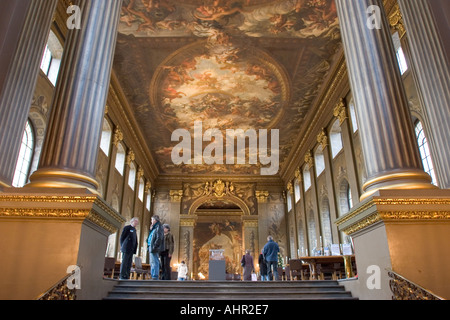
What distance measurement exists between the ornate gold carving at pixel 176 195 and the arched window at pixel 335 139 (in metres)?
11.7

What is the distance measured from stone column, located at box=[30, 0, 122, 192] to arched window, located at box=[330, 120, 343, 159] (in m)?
11.0

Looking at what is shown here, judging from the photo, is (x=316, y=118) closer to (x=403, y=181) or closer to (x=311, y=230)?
(x=311, y=230)

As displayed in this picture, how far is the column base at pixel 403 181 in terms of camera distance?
14.9 feet

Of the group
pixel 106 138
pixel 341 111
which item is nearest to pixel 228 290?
pixel 341 111

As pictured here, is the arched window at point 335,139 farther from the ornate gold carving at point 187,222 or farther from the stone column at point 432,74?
the ornate gold carving at point 187,222

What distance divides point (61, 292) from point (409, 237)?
156 inches

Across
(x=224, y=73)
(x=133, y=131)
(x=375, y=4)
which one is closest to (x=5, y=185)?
(x=375, y=4)

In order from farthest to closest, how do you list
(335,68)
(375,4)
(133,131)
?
(133,131) → (335,68) → (375,4)

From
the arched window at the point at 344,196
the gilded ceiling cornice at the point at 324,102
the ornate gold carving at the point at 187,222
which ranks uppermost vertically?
the gilded ceiling cornice at the point at 324,102

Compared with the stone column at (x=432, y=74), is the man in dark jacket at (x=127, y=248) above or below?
below

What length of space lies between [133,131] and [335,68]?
979cm

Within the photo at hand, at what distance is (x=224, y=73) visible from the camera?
14.2 metres

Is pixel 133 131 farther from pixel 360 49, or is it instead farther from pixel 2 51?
pixel 360 49

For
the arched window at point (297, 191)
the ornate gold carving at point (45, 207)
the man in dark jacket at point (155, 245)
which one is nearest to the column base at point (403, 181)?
the ornate gold carving at point (45, 207)
